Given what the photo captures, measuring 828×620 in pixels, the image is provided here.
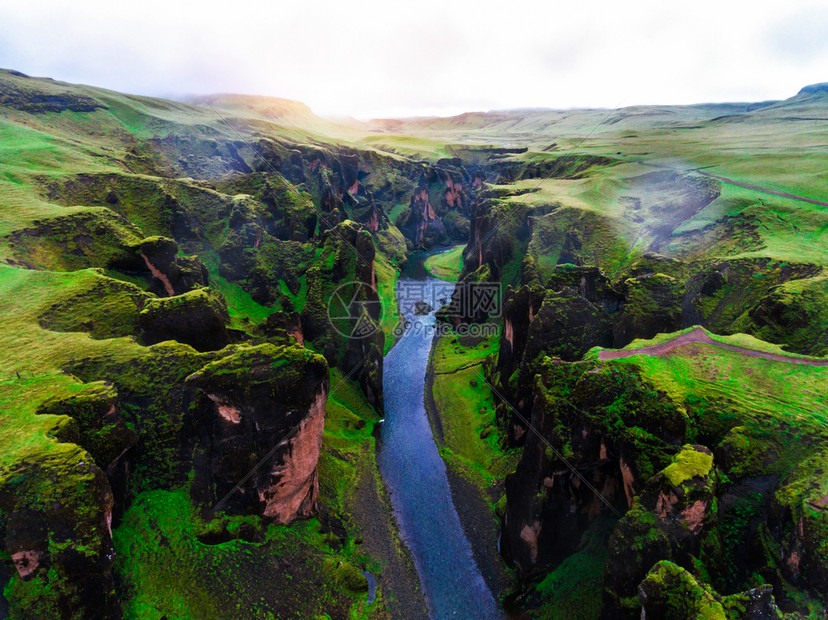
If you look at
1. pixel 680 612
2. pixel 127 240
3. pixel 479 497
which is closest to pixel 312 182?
pixel 127 240

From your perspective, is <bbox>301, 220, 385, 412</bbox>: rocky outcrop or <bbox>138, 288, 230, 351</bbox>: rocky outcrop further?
<bbox>301, 220, 385, 412</bbox>: rocky outcrop

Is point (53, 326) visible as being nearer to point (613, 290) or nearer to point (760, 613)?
point (760, 613)

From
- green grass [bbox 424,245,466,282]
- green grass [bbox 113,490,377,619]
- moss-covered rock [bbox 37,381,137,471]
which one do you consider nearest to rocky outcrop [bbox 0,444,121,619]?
green grass [bbox 113,490,377,619]

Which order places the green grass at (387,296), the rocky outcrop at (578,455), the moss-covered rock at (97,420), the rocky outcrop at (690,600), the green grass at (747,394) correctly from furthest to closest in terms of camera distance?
the green grass at (387,296) → the rocky outcrop at (578,455) → the moss-covered rock at (97,420) → the green grass at (747,394) → the rocky outcrop at (690,600)

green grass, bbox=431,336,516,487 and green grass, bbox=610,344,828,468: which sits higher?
green grass, bbox=610,344,828,468

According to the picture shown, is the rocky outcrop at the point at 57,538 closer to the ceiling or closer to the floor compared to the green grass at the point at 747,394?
closer to the floor

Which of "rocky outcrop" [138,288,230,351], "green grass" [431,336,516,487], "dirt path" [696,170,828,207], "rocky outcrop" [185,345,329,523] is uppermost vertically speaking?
"dirt path" [696,170,828,207]
